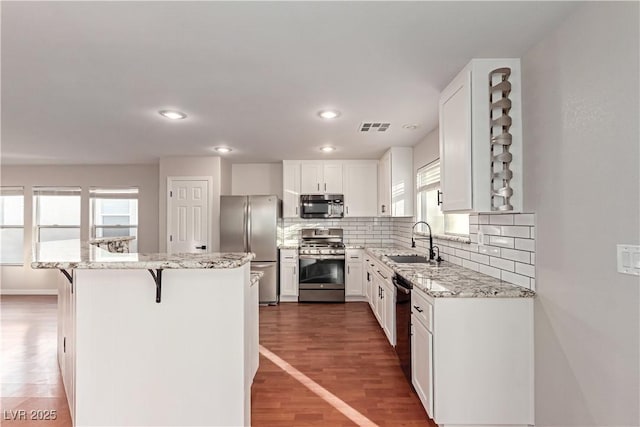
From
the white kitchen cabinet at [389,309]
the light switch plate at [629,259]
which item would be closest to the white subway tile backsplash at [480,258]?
the white kitchen cabinet at [389,309]

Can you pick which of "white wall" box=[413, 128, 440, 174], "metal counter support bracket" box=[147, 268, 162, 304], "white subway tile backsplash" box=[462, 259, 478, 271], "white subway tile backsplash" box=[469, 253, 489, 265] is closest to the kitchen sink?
"white subway tile backsplash" box=[462, 259, 478, 271]

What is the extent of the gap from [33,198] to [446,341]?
7.13m

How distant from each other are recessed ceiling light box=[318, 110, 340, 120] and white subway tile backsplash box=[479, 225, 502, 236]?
1579 millimetres

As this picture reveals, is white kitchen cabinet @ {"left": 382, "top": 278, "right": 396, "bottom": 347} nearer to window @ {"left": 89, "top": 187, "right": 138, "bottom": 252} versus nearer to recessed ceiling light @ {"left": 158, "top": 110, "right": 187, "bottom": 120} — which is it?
recessed ceiling light @ {"left": 158, "top": 110, "right": 187, "bottom": 120}

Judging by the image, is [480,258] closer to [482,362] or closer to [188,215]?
[482,362]

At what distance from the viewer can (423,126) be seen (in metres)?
3.51

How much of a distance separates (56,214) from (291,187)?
4346mm

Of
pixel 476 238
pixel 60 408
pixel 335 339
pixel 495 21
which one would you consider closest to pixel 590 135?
pixel 495 21

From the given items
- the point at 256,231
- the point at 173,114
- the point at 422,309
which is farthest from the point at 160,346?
the point at 256,231

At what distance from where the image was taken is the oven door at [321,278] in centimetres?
515

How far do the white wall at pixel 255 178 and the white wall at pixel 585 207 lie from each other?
4328mm

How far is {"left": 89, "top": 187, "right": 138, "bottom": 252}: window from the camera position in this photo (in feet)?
19.3

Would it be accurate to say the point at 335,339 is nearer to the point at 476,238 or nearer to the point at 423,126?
the point at 476,238

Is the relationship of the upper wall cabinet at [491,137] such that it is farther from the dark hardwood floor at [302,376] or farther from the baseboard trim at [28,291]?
the baseboard trim at [28,291]
